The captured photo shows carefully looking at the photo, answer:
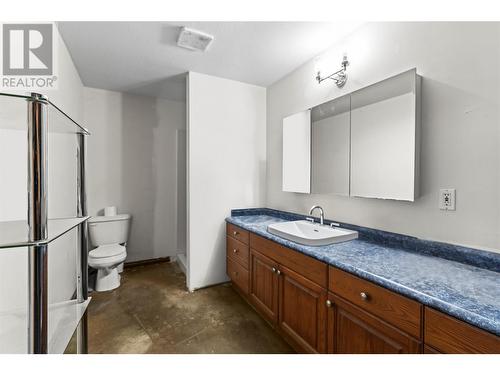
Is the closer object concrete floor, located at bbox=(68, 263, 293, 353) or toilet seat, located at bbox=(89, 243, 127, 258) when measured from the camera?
concrete floor, located at bbox=(68, 263, 293, 353)

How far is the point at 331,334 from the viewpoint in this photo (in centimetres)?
125

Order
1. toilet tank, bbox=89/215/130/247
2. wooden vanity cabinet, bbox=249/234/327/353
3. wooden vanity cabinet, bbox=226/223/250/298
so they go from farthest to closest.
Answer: toilet tank, bbox=89/215/130/247
wooden vanity cabinet, bbox=226/223/250/298
wooden vanity cabinet, bbox=249/234/327/353

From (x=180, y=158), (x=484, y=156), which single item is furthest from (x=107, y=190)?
(x=484, y=156)

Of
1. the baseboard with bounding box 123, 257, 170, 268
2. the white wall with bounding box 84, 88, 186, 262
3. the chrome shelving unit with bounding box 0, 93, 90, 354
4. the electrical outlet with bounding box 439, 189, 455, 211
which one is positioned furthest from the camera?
the baseboard with bounding box 123, 257, 170, 268

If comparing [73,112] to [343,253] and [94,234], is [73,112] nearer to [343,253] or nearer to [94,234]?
[94,234]

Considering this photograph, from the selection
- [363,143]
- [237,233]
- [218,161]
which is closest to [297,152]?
[363,143]

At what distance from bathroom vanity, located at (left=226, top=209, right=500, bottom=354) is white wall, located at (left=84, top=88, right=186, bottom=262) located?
6.32ft

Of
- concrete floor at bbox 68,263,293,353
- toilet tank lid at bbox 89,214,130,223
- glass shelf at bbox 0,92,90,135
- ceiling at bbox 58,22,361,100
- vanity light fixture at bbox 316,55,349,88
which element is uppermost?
ceiling at bbox 58,22,361,100

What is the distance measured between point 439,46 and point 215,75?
74.9 inches

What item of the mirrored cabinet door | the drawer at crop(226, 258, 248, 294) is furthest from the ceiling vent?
the drawer at crop(226, 258, 248, 294)

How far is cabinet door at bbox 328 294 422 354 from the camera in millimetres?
950

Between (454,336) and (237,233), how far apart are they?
68.7 inches

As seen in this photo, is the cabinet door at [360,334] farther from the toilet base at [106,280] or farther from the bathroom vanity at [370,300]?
the toilet base at [106,280]

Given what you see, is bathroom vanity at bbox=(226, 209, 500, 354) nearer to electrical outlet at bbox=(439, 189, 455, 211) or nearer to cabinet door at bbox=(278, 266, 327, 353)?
cabinet door at bbox=(278, 266, 327, 353)
